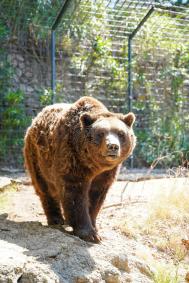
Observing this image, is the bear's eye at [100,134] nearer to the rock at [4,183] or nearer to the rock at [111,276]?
the rock at [111,276]

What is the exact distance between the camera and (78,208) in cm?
448

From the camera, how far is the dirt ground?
4.73 meters

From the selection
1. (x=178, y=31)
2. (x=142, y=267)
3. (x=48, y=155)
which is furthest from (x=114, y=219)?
(x=178, y=31)

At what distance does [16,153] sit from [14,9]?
10.4ft

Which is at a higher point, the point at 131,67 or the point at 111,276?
the point at 131,67

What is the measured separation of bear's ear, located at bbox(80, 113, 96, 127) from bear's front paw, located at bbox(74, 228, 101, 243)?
993mm

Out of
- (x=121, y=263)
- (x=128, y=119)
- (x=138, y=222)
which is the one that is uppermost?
(x=128, y=119)

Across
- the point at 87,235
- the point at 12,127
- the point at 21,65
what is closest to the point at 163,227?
the point at 87,235

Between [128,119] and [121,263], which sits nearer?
[121,263]

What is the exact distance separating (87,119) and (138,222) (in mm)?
1914

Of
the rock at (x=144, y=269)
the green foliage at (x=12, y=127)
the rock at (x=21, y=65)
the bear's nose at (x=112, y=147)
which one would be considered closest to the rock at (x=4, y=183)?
the green foliage at (x=12, y=127)

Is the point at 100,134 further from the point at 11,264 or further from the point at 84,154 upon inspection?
the point at 11,264

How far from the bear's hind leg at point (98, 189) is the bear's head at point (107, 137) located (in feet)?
1.17

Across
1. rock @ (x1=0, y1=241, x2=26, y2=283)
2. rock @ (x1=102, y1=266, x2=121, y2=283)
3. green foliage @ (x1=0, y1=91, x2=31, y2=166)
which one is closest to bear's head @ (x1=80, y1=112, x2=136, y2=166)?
rock @ (x1=102, y1=266, x2=121, y2=283)
